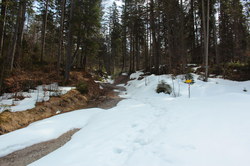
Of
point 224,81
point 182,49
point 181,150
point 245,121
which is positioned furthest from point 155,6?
point 181,150

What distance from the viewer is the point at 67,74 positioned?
10.1m

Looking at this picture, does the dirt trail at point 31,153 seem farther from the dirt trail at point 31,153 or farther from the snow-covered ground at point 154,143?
the snow-covered ground at point 154,143

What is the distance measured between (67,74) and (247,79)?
44.6ft

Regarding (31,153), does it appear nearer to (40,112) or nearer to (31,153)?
(31,153)

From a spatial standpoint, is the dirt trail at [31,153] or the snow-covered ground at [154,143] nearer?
the snow-covered ground at [154,143]

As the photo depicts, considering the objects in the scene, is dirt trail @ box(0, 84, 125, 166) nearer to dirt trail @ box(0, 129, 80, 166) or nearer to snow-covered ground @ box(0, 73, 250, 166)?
dirt trail @ box(0, 129, 80, 166)

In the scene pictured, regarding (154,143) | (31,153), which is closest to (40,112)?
(31,153)

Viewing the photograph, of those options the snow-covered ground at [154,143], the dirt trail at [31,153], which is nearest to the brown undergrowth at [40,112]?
the snow-covered ground at [154,143]

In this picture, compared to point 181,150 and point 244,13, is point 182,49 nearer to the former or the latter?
point 244,13

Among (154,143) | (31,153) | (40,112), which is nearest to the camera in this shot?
(154,143)

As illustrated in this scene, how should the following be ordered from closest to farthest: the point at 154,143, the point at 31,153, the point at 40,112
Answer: the point at 154,143 < the point at 31,153 < the point at 40,112

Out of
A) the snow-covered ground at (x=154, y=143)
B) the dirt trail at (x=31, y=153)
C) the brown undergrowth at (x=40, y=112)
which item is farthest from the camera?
the brown undergrowth at (x=40, y=112)

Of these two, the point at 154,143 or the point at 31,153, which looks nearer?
the point at 154,143

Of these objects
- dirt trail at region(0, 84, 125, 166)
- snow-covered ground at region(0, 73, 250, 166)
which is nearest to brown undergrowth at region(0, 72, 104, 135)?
snow-covered ground at region(0, 73, 250, 166)
